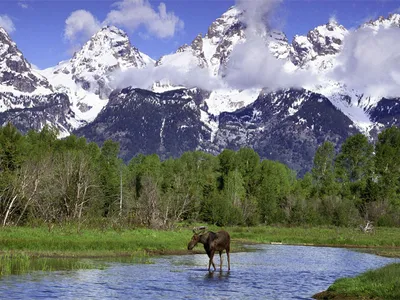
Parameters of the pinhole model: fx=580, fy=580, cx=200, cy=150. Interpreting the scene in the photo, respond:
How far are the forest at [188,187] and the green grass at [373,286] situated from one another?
4788 cm

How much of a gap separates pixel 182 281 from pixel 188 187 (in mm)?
98012

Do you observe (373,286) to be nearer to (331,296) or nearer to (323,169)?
(331,296)

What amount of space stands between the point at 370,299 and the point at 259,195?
372 feet

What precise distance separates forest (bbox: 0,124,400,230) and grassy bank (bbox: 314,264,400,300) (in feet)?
158

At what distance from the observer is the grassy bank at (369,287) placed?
3303 centimetres

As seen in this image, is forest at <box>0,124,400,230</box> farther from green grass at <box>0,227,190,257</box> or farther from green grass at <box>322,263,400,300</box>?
green grass at <box>322,263,400,300</box>

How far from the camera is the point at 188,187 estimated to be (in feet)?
454

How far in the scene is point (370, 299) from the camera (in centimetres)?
3288

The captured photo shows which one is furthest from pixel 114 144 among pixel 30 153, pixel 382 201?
pixel 382 201

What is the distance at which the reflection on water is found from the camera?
34.0 meters

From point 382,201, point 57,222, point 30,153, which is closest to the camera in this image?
point 57,222

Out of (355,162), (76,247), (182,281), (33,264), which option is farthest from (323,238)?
(355,162)

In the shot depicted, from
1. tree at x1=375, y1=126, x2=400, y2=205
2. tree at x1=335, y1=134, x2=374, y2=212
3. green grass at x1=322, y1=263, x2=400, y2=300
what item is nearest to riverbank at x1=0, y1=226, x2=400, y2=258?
green grass at x1=322, y1=263, x2=400, y2=300

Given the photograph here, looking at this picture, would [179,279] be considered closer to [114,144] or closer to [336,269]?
[336,269]
